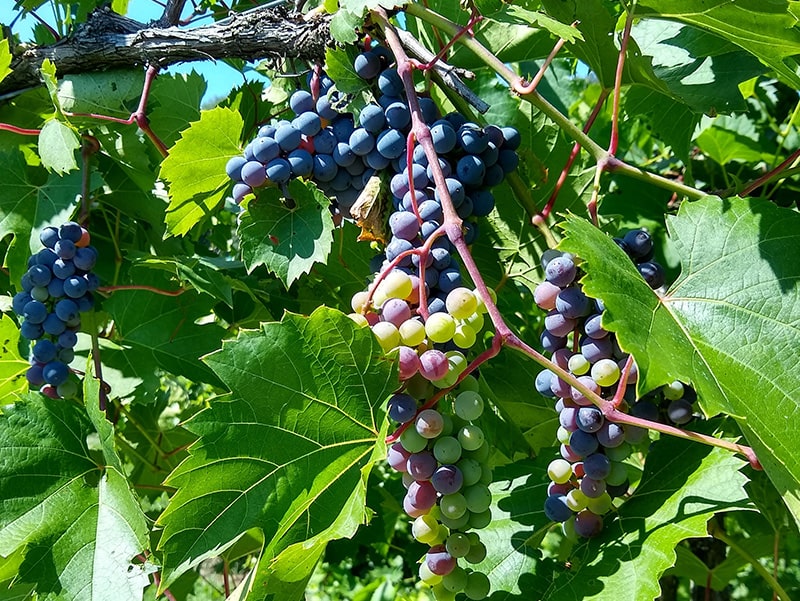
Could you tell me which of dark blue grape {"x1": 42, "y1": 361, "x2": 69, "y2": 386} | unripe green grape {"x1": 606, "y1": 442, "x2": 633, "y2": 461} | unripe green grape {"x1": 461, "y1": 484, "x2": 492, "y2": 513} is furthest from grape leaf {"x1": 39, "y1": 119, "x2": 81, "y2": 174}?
unripe green grape {"x1": 606, "y1": 442, "x2": 633, "y2": 461}

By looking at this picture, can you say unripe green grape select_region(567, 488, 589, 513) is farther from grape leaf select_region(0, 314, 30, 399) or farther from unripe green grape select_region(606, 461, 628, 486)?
grape leaf select_region(0, 314, 30, 399)

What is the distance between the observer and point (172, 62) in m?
1.41

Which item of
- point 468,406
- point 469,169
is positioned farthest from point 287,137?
point 468,406

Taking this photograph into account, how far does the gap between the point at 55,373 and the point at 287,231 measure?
0.56 meters

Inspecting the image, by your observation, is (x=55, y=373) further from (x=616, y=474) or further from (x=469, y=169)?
(x=616, y=474)

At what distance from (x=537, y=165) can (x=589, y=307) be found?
0.41m

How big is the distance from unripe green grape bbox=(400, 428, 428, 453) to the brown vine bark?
0.69 m

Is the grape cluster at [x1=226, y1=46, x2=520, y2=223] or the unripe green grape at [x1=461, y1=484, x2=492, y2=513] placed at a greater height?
the grape cluster at [x1=226, y1=46, x2=520, y2=223]

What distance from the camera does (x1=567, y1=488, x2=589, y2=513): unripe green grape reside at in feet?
3.36

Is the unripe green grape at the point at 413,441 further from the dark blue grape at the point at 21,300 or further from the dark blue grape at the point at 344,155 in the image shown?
the dark blue grape at the point at 21,300

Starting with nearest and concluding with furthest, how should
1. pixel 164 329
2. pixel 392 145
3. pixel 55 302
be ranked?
1. pixel 392 145
2. pixel 55 302
3. pixel 164 329

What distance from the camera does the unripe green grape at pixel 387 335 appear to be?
3.00ft

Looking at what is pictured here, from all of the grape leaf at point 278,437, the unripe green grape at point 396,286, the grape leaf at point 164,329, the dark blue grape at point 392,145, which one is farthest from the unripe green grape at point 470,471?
the grape leaf at point 164,329

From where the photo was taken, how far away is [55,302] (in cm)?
146
